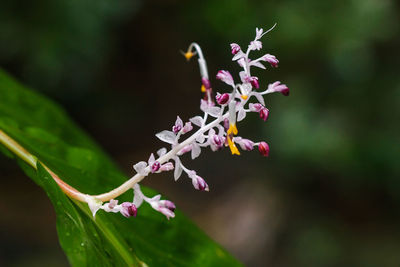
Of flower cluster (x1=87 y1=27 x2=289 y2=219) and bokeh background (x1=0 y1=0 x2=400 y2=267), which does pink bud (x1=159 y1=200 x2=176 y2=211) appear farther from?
bokeh background (x1=0 y1=0 x2=400 y2=267)

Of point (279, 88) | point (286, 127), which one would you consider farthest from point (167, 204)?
point (286, 127)

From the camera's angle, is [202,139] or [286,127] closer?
[202,139]

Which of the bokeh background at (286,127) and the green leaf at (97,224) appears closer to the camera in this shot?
the green leaf at (97,224)

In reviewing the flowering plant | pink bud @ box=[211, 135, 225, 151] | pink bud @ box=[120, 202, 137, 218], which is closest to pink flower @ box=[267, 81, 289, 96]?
the flowering plant

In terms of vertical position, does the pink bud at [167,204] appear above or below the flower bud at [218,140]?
below

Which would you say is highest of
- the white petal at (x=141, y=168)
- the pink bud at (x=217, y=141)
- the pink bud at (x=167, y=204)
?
the pink bud at (x=217, y=141)

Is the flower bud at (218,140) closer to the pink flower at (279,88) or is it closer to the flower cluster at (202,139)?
the flower cluster at (202,139)

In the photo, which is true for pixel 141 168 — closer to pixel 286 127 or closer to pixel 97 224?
pixel 97 224

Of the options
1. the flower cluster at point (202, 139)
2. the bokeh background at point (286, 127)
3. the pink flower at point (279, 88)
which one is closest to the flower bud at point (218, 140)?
the flower cluster at point (202, 139)
